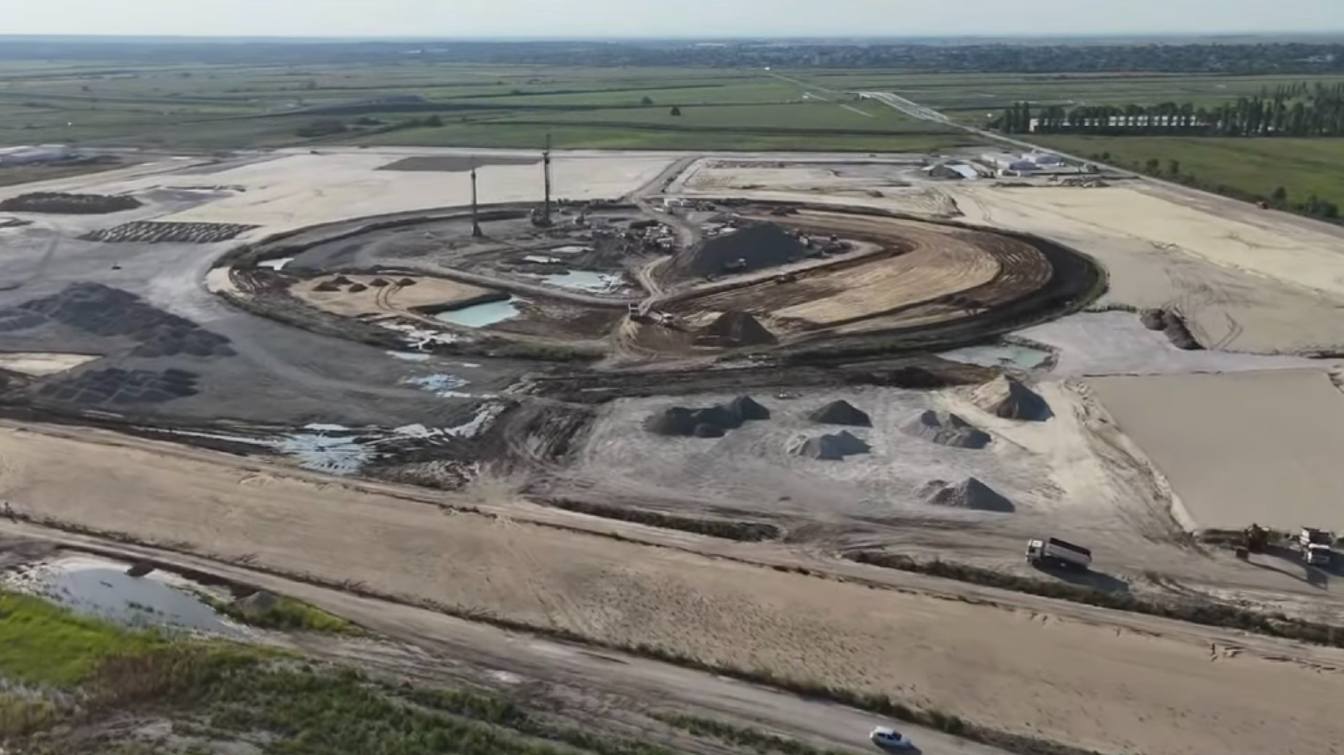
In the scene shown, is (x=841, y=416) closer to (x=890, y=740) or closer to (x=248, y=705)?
(x=890, y=740)

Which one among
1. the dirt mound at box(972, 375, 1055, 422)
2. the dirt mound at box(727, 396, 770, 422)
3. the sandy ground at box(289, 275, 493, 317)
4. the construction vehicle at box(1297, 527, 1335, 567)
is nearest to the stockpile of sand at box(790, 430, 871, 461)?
the dirt mound at box(727, 396, 770, 422)

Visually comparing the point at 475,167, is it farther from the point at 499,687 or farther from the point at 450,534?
the point at 499,687

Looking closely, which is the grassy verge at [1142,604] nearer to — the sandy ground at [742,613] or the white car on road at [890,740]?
the sandy ground at [742,613]

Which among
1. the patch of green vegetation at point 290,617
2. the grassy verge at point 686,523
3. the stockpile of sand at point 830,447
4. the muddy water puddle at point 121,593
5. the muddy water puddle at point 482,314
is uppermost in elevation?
the muddy water puddle at point 482,314

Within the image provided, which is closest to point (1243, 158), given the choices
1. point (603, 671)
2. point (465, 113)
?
point (603, 671)

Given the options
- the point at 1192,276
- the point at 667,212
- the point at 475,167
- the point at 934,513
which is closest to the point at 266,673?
the point at 934,513

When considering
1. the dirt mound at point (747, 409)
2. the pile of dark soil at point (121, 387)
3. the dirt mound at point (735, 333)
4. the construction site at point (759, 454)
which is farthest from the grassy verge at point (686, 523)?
the pile of dark soil at point (121, 387)

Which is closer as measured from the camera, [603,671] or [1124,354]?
[603,671]
